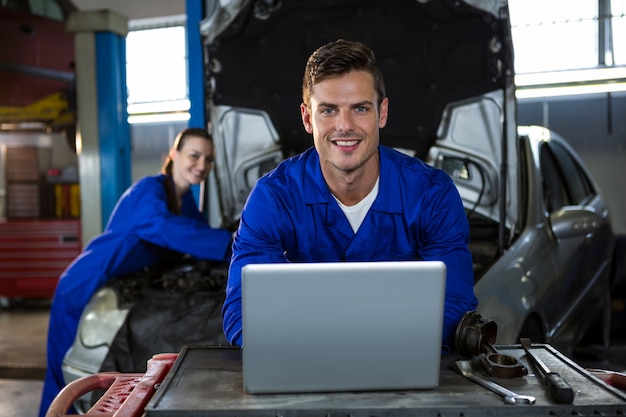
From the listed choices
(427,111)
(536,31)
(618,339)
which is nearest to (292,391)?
(427,111)

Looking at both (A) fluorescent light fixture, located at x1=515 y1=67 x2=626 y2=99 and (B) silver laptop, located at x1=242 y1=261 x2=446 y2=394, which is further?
(A) fluorescent light fixture, located at x1=515 y1=67 x2=626 y2=99

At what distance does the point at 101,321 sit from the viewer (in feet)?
8.29

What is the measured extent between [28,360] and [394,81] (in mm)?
2857

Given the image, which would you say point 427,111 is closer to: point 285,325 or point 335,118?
point 335,118

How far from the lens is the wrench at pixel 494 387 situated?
1078 millimetres

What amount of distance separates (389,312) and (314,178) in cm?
73

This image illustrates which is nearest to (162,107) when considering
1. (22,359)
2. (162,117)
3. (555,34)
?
(162,117)

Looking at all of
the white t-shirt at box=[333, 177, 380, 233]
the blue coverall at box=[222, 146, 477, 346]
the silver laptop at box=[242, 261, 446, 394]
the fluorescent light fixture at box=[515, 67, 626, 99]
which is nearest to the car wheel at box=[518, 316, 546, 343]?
the blue coverall at box=[222, 146, 477, 346]

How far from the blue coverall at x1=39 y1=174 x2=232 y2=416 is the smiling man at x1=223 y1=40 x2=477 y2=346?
1081 mm

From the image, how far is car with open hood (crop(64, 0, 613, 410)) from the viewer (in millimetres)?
2596

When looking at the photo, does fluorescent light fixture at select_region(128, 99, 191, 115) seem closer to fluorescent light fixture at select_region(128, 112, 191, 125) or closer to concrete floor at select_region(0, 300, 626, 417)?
fluorescent light fixture at select_region(128, 112, 191, 125)

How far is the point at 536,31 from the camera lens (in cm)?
814

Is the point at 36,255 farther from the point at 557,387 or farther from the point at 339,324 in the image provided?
the point at 557,387

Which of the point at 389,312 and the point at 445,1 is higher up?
the point at 445,1
